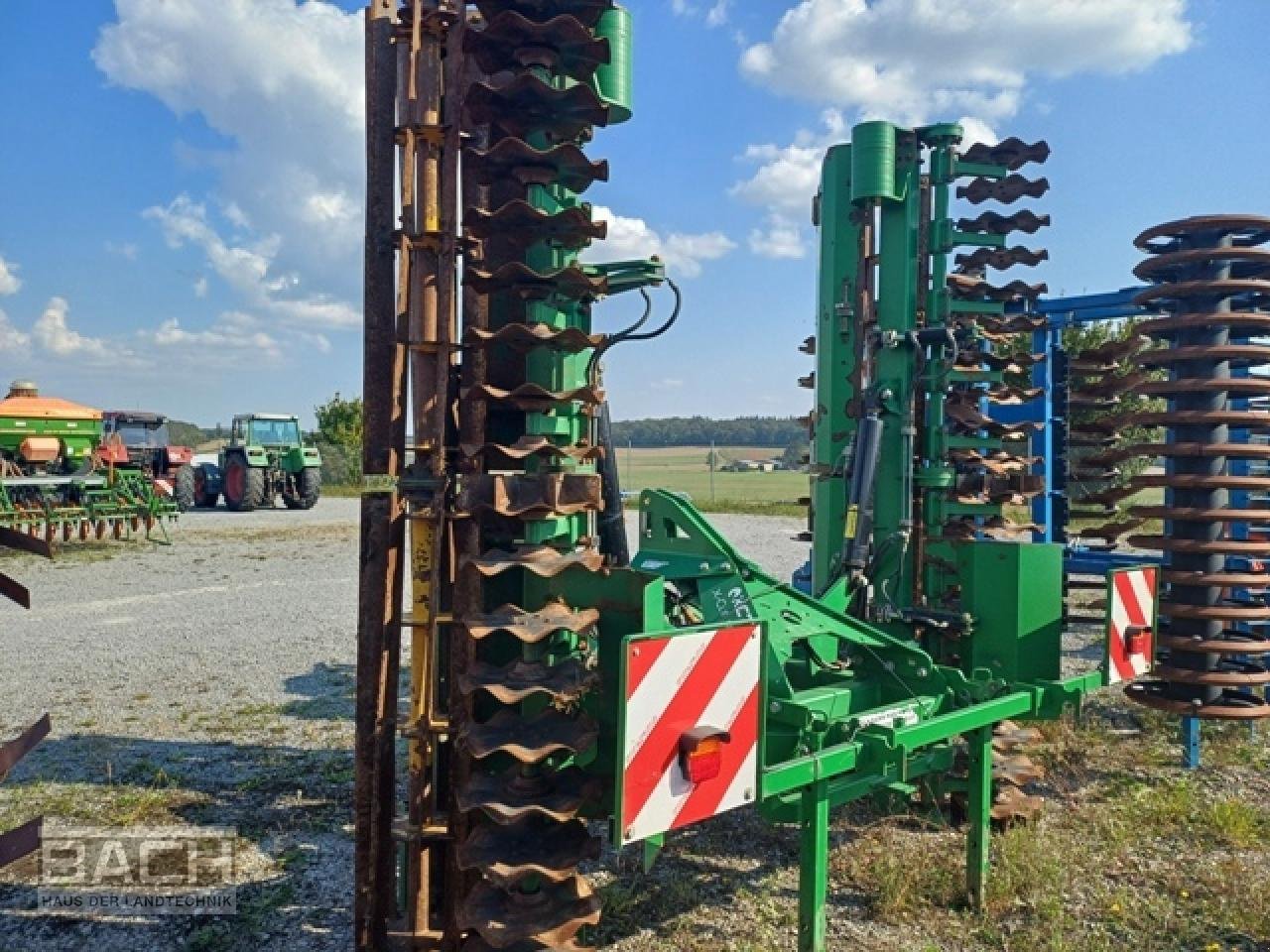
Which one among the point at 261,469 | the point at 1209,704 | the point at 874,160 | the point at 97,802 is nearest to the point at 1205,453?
the point at 1209,704

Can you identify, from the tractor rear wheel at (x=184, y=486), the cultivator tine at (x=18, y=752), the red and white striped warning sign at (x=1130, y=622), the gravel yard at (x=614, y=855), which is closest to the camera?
the cultivator tine at (x=18, y=752)

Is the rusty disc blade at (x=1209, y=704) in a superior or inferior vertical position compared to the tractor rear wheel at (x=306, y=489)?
inferior

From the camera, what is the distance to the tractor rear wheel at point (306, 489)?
24.5 meters

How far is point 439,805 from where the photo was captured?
3270 millimetres

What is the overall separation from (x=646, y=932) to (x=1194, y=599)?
3153 mm

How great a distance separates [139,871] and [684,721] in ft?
8.73

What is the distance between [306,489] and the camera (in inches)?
969

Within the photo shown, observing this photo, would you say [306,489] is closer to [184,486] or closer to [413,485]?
[184,486]

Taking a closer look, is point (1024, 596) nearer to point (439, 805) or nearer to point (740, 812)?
point (740, 812)

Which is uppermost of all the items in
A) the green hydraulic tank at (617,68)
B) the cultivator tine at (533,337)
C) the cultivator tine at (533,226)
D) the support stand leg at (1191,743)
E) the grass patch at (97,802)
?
the green hydraulic tank at (617,68)

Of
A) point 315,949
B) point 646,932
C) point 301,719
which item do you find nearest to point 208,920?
point 315,949

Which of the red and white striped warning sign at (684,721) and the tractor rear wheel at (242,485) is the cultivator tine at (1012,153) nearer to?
the red and white striped warning sign at (684,721)

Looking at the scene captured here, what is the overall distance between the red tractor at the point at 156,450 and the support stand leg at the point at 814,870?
21.6 meters

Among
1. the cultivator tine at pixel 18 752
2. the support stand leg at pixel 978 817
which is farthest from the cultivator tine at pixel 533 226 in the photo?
the support stand leg at pixel 978 817
